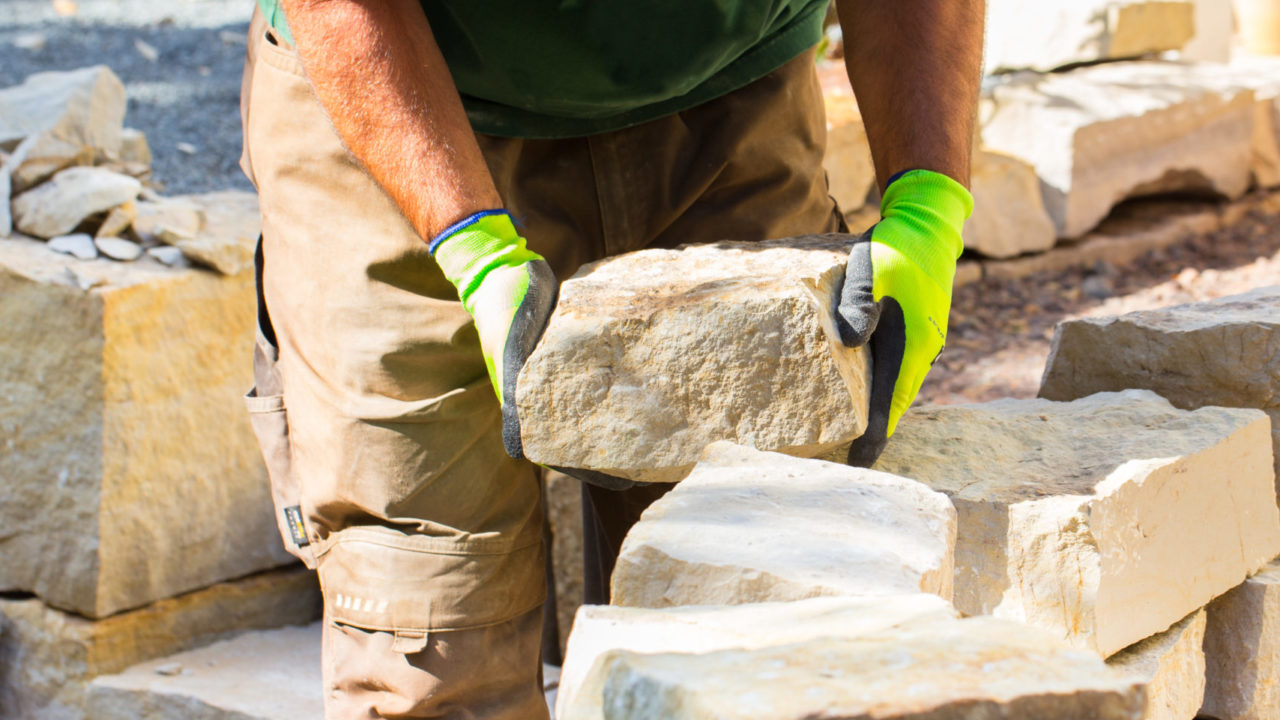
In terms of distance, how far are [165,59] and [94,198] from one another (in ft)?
9.51

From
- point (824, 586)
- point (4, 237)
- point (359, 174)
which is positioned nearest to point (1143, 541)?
point (824, 586)

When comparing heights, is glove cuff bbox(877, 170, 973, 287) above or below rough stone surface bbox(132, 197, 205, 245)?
below

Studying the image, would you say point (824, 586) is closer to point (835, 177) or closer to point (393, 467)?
point (393, 467)

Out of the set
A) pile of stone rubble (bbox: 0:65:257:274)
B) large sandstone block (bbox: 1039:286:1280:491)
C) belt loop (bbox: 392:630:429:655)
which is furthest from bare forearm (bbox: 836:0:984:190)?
pile of stone rubble (bbox: 0:65:257:274)

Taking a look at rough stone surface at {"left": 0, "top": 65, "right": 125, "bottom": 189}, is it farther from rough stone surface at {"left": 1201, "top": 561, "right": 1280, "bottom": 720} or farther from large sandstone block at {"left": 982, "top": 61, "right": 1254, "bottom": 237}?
large sandstone block at {"left": 982, "top": 61, "right": 1254, "bottom": 237}

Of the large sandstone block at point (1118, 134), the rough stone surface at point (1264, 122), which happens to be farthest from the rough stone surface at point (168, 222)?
the rough stone surface at point (1264, 122)

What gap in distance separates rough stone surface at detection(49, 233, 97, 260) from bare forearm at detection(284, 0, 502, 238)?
1.54m

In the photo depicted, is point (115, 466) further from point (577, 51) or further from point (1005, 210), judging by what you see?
point (1005, 210)

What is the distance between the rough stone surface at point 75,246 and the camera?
3004 mm

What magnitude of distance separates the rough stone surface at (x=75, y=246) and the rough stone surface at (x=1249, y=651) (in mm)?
2617

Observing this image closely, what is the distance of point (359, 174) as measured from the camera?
6.28 feet

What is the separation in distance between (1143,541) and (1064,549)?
17cm

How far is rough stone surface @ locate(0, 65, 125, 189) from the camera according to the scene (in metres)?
3.17

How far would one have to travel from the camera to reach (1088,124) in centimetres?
468
